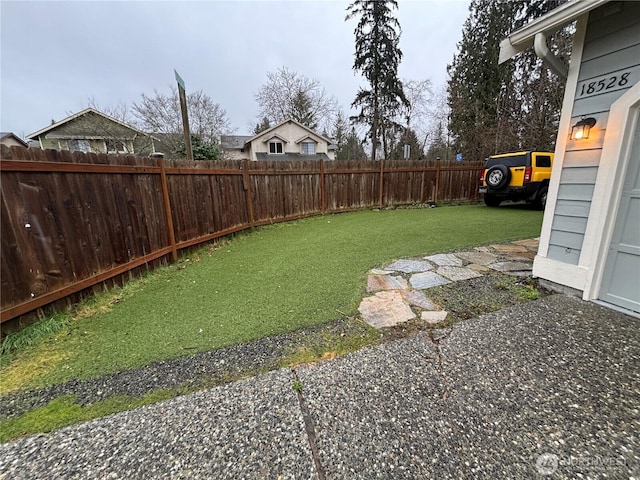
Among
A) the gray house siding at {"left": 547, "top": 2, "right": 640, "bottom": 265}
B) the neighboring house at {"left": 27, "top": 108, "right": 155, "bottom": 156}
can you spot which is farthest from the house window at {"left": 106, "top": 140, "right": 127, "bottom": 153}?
the gray house siding at {"left": 547, "top": 2, "right": 640, "bottom": 265}

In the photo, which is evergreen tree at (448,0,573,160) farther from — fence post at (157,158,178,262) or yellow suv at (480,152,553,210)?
fence post at (157,158,178,262)

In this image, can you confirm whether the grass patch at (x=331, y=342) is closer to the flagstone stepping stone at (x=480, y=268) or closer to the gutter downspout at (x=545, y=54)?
the flagstone stepping stone at (x=480, y=268)

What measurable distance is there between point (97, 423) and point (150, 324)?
111cm

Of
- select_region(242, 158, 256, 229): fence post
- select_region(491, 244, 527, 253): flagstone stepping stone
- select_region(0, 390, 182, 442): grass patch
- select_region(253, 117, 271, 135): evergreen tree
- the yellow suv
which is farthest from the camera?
select_region(253, 117, 271, 135): evergreen tree

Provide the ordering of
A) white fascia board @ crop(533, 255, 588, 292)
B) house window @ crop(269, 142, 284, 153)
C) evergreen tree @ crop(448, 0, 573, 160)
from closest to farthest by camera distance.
Answer: white fascia board @ crop(533, 255, 588, 292)
evergreen tree @ crop(448, 0, 573, 160)
house window @ crop(269, 142, 284, 153)

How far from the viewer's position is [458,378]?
5.83ft

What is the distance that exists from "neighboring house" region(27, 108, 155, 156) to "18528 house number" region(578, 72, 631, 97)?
19614 millimetres

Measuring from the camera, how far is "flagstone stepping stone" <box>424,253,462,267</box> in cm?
382

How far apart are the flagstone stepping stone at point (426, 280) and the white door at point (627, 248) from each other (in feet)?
4.58

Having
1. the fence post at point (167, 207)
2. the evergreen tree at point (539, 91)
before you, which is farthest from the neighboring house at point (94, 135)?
the evergreen tree at point (539, 91)

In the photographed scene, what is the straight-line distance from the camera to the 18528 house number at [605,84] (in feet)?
7.57

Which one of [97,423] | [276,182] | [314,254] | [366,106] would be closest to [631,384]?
[97,423]

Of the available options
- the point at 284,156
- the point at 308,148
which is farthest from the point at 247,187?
the point at 308,148

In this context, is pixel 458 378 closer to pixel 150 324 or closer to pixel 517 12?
pixel 150 324
